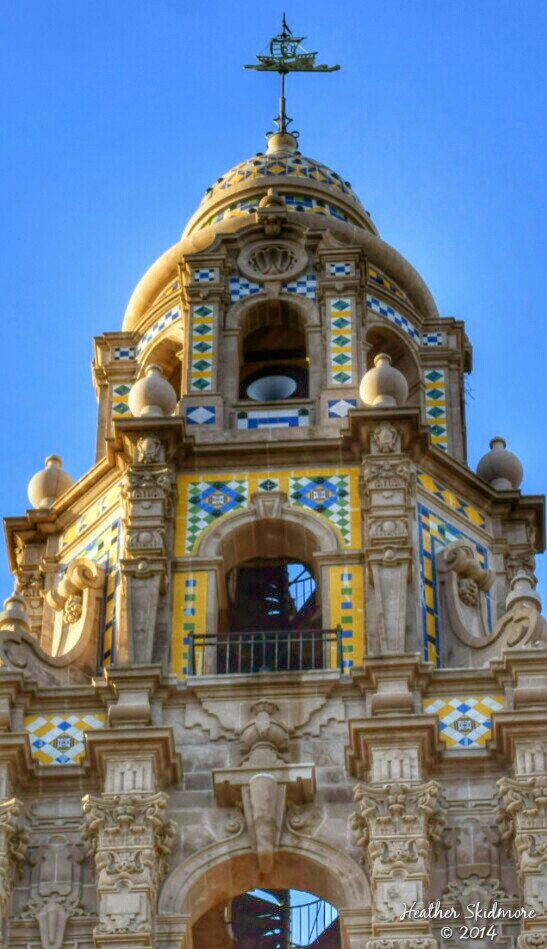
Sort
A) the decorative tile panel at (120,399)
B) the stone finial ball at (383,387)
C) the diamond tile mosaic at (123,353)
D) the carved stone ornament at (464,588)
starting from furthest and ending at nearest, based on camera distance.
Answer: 1. the diamond tile mosaic at (123,353)
2. the decorative tile panel at (120,399)
3. the stone finial ball at (383,387)
4. the carved stone ornament at (464,588)

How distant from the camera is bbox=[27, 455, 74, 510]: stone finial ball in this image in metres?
37.7

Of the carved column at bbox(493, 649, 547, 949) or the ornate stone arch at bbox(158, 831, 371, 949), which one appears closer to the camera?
the carved column at bbox(493, 649, 547, 949)

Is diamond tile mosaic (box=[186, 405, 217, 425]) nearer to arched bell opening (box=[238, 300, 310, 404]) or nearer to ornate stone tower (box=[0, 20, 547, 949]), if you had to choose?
ornate stone tower (box=[0, 20, 547, 949])

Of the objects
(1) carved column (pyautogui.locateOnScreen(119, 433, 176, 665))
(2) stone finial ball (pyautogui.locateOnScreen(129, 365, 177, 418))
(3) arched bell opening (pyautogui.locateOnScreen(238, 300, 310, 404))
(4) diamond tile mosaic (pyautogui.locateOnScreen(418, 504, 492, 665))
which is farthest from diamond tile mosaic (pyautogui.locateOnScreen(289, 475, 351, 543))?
(3) arched bell opening (pyautogui.locateOnScreen(238, 300, 310, 404))

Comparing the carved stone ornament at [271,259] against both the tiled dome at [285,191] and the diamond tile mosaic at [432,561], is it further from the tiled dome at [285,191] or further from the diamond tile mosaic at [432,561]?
the diamond tile mosaic at [432,561]

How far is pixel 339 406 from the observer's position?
36719mm

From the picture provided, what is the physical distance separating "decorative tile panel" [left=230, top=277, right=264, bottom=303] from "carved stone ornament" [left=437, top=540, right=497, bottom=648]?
16.7ft

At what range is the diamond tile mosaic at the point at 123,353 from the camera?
39.7m

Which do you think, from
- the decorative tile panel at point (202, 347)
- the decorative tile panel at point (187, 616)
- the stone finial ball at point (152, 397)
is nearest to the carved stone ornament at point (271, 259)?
the decorative tile panel at point (202, 347)

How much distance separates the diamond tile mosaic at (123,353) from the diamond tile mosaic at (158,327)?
0.08 metres

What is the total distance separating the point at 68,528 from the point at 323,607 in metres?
4.12

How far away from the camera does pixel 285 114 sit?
4519cm

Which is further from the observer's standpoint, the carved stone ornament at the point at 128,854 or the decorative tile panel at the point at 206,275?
the decorative tile panel at the point at 206,275

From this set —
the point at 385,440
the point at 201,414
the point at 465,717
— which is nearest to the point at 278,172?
the point at 201,414
